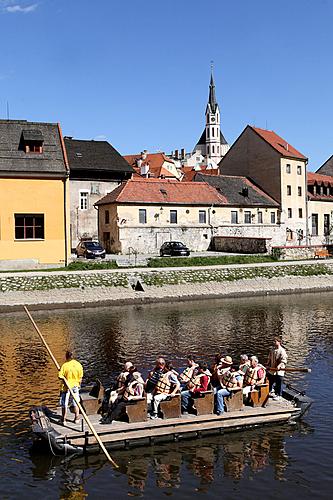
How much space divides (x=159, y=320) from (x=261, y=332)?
6244 mm

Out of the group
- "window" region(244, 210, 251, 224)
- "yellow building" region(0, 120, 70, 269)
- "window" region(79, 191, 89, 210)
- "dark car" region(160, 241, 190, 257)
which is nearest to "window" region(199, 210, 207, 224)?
"window" region(244, 210, 251, 224)

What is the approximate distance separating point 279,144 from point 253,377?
183ft

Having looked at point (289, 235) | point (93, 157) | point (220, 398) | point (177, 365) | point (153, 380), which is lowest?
point (177, 365)

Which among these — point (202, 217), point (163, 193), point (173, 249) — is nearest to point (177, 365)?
point (173, 249)

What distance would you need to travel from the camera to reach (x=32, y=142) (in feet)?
144

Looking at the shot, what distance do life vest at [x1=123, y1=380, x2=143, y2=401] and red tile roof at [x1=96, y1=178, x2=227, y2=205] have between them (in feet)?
124

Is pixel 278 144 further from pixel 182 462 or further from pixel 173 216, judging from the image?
pixel 182 462

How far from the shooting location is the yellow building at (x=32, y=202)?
42.1 metres

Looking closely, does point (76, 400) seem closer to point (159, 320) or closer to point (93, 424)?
point (93, 424)

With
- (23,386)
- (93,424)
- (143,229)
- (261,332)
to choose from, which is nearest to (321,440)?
(93,424)

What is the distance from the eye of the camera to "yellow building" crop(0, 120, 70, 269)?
42.1 metres

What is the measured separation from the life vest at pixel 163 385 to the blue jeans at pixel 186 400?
513 mm

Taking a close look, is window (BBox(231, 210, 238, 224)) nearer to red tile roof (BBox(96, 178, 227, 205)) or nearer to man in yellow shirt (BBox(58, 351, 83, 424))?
red tile roof (BBox(96, 178, 227, 205))

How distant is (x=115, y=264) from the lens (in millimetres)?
43438
